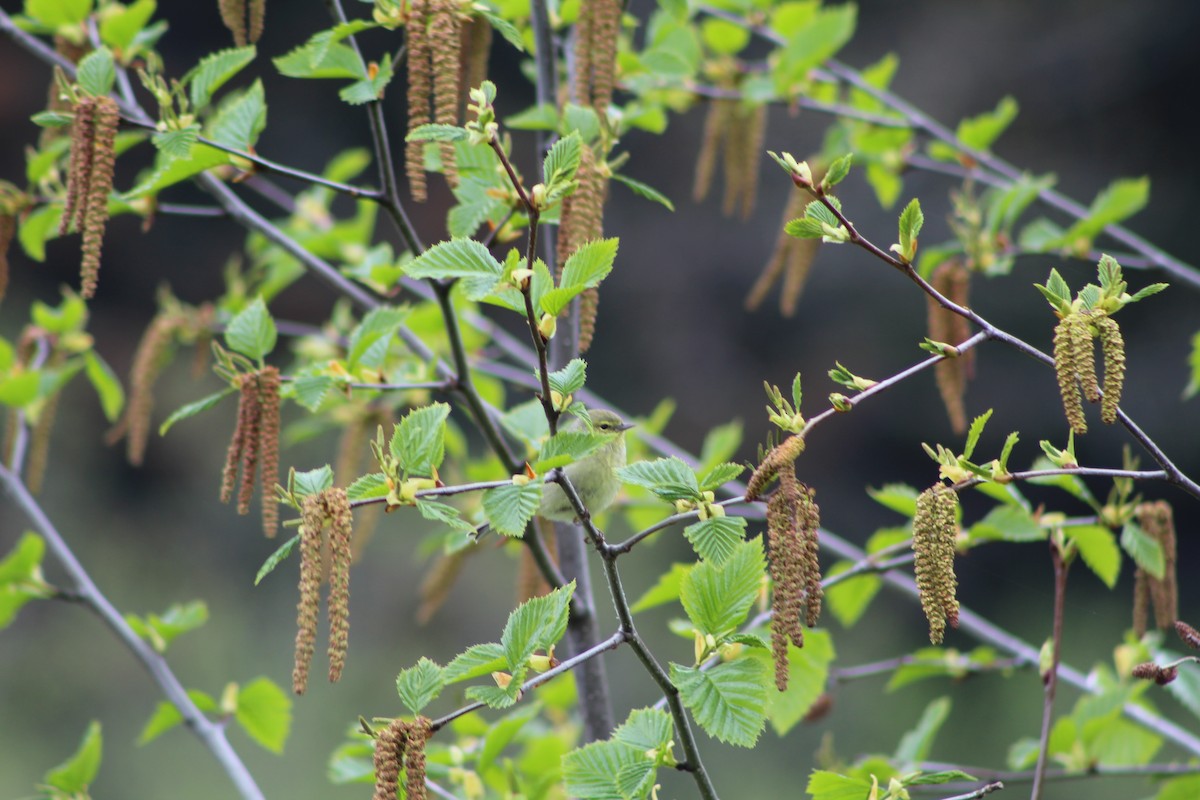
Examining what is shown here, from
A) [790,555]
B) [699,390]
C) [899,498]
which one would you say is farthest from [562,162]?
[699,390]

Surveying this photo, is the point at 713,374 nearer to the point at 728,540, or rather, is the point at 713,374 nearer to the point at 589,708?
the point at 589,708

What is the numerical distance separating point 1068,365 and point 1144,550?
0.73 metres

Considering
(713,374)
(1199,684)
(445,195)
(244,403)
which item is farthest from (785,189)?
(244,403)

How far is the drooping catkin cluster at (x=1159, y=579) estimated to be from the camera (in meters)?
1.65

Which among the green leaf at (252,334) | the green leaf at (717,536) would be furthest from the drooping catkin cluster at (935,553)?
the green leaf at (252,334)

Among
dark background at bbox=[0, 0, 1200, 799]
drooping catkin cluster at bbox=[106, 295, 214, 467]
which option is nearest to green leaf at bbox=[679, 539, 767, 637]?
drooping catkin cluster at bbox=[106, 295, 214, 467]

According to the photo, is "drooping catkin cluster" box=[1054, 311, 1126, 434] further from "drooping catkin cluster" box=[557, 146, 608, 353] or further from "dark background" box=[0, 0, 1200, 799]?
"dark background" box=[0, 0, 1200, 799]

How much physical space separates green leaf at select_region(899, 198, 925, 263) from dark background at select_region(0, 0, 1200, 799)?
19.5 feet

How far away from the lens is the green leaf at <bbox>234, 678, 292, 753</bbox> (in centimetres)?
220

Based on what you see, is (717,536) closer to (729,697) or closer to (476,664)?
(729,697)

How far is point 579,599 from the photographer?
1.97 meters

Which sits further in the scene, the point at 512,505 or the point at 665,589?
the point at 665,589

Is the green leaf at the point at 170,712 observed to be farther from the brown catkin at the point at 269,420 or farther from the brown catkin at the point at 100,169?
the brown catkin at the point at 100,169

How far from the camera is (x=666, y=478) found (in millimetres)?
1222
